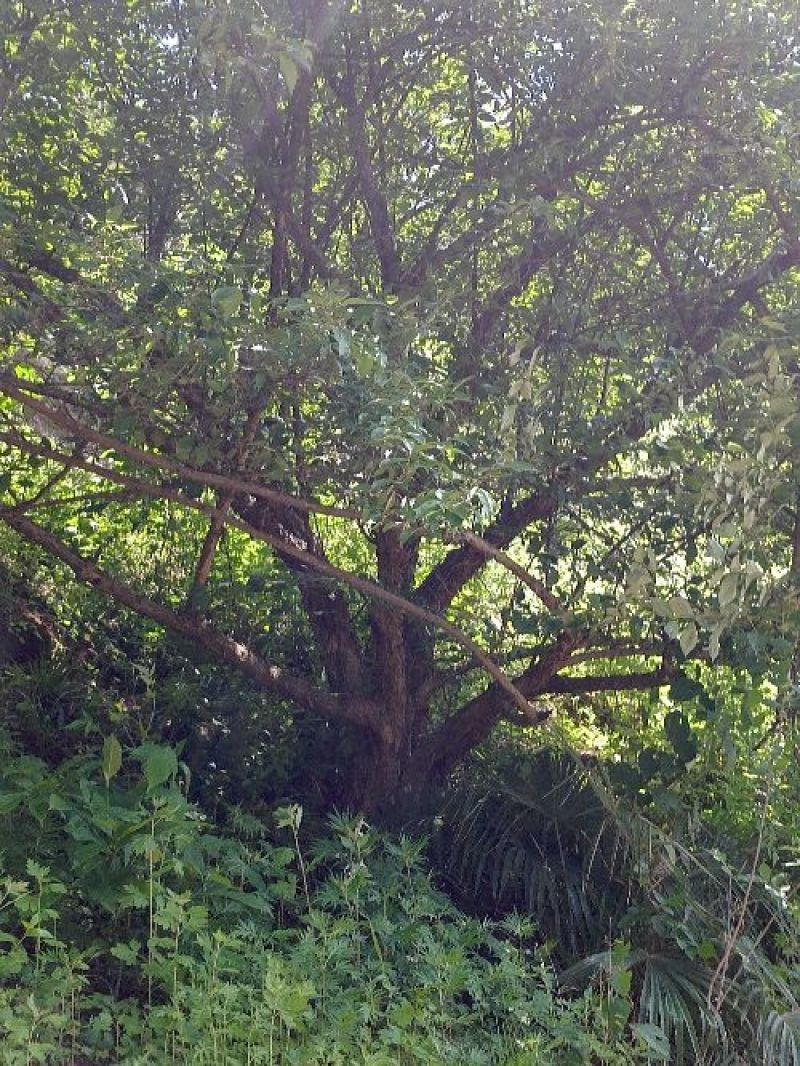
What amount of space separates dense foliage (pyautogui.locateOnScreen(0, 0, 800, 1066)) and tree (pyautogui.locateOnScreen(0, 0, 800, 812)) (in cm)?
2

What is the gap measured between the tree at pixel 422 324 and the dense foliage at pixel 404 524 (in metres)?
0.02

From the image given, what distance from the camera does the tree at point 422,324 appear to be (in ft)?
14.6

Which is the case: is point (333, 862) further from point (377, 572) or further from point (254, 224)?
point (254, 224)

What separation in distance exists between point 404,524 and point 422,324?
2.57ft

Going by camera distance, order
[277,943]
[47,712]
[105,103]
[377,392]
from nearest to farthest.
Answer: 1. [377,392]
2. [277,943]
3. [105,103]
4. [47,712]

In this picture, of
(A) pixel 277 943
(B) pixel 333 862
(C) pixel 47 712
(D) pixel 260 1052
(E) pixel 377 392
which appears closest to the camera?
(D) pixel 260 1052

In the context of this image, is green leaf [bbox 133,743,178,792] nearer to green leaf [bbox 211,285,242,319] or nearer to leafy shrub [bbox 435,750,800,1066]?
leafy shrub [bbox 435,750,800,1066]

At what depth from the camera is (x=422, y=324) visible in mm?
4621

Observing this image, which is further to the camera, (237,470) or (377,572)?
(377,572)

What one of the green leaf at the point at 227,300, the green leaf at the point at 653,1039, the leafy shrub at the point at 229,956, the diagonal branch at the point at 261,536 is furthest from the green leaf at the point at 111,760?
the green leaf at the point at 653,1039

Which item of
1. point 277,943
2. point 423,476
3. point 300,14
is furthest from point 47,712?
point 300,14

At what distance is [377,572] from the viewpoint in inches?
232

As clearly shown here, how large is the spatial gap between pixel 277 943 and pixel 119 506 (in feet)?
7.49

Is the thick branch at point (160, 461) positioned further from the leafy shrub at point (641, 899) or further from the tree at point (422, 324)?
the leafy shrub at point (641, 899)
